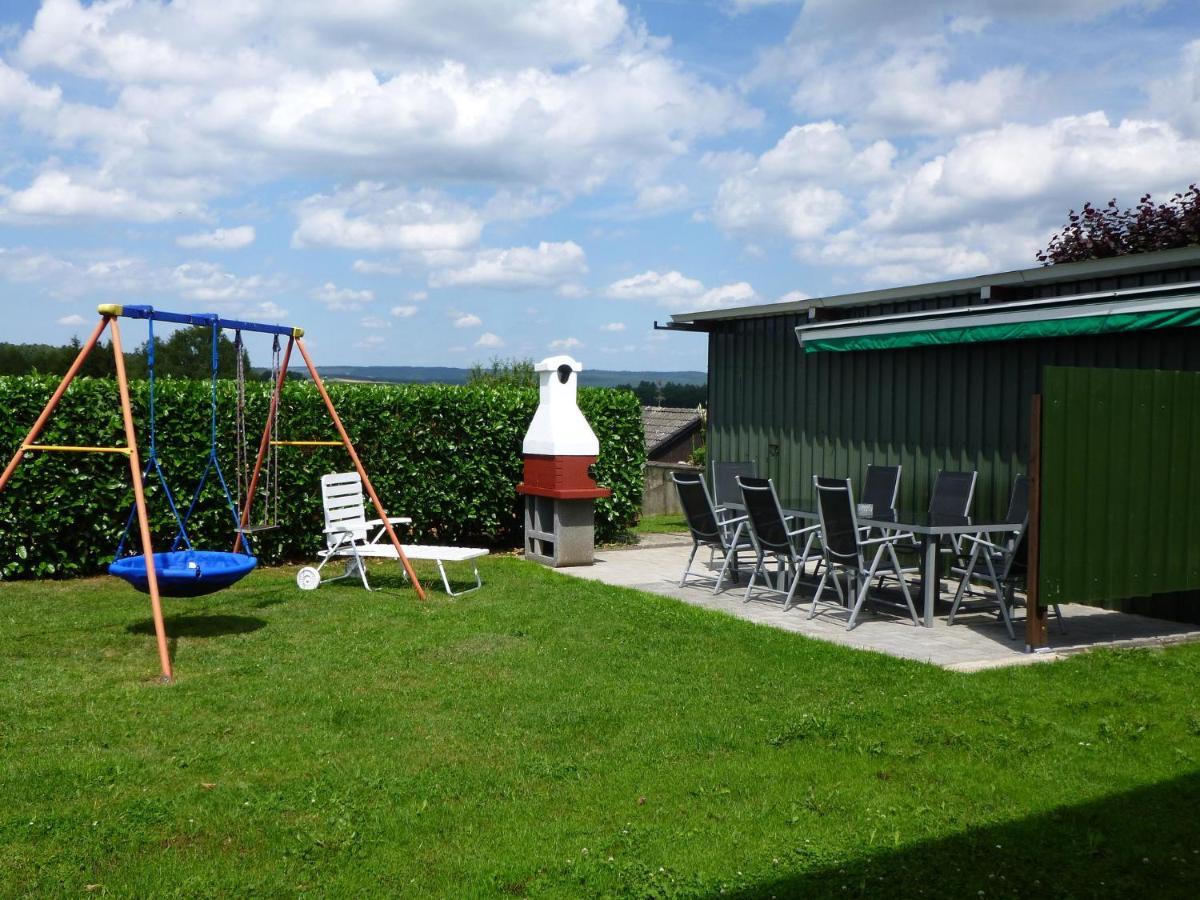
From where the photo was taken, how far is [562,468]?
1063cm

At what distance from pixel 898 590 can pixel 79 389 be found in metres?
7.15

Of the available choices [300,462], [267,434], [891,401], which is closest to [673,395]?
[891,401]

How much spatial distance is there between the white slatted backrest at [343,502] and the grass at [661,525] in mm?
5278

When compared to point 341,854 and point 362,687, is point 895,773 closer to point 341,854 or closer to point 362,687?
point 341,854

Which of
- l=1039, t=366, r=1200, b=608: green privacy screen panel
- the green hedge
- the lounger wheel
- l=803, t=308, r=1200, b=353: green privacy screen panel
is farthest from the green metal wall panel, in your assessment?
the lounger wheel

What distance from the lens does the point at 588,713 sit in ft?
17.7

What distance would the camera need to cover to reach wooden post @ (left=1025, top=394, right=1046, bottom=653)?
6.68 meters

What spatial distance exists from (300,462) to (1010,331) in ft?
21.1

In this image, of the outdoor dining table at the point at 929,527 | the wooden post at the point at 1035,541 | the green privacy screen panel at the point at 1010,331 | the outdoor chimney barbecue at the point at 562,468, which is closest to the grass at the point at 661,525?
the outdoor chimney barbecue at the point at 562,468

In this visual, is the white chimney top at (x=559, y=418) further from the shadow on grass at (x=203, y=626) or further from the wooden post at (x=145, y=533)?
the wooden post at (x=145, y=533)

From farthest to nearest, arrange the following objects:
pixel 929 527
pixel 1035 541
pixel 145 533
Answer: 1. pixel 929 527
2. pixel 1035 541
3. pixel 145 533

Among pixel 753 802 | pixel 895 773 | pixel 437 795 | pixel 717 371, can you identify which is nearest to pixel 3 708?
pixel 437 795

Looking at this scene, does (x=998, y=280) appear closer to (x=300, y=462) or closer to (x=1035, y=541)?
(x=1035, y=541)

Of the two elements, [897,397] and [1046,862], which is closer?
[1046,862]
